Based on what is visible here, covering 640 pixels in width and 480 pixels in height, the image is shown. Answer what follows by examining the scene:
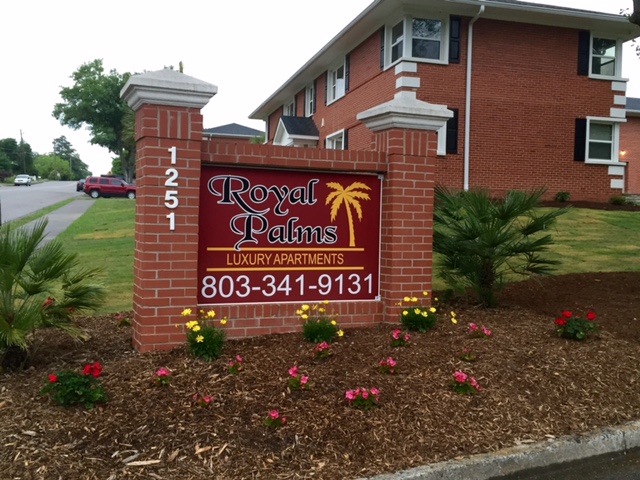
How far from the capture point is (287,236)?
17.9ft

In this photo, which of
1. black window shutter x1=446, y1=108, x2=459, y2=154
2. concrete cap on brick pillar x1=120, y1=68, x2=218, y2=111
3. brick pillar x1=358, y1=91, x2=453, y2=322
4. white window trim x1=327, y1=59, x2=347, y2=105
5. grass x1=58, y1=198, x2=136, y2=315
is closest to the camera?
concrete cap on brick pillar x1=120, y1=68, x2=218, y2=111

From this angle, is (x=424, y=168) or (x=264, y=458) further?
(x=424, y=168)

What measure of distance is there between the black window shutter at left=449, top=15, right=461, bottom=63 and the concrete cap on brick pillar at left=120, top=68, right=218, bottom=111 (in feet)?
49.8

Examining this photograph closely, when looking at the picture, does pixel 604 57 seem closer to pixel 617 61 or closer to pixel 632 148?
pixel 617 61

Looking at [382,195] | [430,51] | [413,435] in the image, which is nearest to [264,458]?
[413,435]

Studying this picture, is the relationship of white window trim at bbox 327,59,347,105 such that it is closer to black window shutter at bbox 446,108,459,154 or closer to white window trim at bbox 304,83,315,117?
white window trim at bbox 304,83,315,117

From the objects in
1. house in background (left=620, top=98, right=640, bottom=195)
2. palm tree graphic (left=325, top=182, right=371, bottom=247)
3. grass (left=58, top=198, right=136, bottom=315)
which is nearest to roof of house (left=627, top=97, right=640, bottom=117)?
house in background (left=620, top=98, right=640, bottom=195)

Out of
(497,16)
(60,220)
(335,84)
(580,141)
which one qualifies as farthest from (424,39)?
(60,220)

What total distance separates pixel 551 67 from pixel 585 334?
16522mm

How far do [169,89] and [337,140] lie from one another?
66.1 feet

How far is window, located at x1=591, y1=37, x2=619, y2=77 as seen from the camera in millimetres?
20359

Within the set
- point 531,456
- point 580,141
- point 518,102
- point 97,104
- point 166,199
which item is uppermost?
point 97,104

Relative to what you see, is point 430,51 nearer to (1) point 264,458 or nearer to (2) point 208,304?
(2) point 208,304

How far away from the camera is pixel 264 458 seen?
3.50 m
